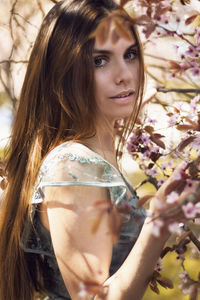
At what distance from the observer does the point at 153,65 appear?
9.91 feet

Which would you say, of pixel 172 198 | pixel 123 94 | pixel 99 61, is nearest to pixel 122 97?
pixel 123 94

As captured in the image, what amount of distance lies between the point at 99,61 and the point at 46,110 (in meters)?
0.26

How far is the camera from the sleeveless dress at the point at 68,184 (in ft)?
4.33

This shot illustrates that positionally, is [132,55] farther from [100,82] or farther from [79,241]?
[79,241]

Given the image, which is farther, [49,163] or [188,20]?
[49,163]

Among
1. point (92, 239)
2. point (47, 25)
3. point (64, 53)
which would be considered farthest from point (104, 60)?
point (92, 239)

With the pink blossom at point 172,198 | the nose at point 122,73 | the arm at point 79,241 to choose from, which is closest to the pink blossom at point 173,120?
the nose at point 122,73

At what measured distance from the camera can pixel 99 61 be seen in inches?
58.4

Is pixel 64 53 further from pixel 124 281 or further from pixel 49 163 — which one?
pixel 124 281

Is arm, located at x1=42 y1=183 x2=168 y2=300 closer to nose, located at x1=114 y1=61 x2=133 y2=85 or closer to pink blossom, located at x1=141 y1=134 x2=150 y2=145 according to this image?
nose, located at x1=114 y1=61 x2=133 y2=85

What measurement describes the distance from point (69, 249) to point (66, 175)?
0.73ft

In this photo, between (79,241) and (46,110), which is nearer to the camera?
(79,241)

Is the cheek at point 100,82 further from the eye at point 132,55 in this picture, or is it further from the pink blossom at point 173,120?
the pink blossom at point 173,120

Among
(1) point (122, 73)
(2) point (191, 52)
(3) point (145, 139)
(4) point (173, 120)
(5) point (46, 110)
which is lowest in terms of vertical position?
(3) point (145, 139)
